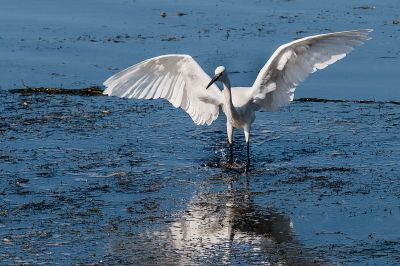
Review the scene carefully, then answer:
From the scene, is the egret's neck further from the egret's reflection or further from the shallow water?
the egret's reflection

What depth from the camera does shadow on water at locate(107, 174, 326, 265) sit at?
783 centimetres

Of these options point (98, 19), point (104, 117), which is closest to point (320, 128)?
point (104, 117)

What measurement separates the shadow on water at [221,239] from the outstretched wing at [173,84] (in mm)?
1923

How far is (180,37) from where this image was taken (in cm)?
1656

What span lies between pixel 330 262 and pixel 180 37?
929 centimetres

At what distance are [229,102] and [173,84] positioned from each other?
988mm

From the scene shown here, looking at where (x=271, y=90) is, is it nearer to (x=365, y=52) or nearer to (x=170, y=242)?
(x=170, y=242)

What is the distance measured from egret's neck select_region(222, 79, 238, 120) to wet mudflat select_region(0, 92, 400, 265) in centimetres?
54

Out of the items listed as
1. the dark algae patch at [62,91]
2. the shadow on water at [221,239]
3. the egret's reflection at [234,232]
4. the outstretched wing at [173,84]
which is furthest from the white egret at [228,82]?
the dark algae patch at [62,91]

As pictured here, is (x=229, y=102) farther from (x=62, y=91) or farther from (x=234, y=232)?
(x=62, y=91)

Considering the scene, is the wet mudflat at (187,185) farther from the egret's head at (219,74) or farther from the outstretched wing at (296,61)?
the egret's head at (219,74)

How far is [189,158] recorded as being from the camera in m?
11.0

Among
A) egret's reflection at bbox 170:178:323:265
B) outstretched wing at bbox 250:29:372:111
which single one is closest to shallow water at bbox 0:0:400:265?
egret's reflection at bbox 170:178:323:265

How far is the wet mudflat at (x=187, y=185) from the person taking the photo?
8094 millimetres
